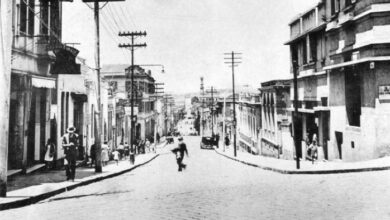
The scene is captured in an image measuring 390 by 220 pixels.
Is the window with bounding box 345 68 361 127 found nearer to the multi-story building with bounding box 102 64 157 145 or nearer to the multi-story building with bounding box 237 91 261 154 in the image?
the multi-story building with bounding box 237 91 261 154

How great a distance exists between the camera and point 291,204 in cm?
802

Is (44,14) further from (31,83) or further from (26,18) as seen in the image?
(31,83)

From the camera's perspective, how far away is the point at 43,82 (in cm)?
1532

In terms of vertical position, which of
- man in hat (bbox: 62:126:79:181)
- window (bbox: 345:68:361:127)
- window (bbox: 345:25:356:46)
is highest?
window (bbox: 345:25:356:46)

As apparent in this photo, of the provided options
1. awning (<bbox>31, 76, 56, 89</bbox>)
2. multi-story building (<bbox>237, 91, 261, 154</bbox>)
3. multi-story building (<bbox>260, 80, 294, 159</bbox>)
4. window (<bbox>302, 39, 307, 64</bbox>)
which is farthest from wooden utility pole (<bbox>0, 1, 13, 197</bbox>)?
multi-story building (<bbox>237, 91, 261, 154</bbox>)

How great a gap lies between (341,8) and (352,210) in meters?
14.7

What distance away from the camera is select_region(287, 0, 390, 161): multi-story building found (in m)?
15.7

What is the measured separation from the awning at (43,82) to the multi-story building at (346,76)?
13267mm

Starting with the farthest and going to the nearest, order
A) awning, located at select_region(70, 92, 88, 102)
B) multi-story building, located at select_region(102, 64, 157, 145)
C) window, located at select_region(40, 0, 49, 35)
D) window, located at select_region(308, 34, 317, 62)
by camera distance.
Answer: multi-story building, located at select_region(102, 64, 157, 145), window, located at select_region(308, 34, 317, 62), awning, located at select_region(70, 92, 88, 102), window, located at select_region(40, 0, 49, 35)

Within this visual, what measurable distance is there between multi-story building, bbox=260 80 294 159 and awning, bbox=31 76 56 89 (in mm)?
19293

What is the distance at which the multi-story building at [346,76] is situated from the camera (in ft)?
51.6

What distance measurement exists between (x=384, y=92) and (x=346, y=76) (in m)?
3.42

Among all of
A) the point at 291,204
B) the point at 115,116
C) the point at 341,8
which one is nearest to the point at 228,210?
the point at 291,204

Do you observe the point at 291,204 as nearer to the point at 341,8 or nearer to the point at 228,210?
the point at 228,210
